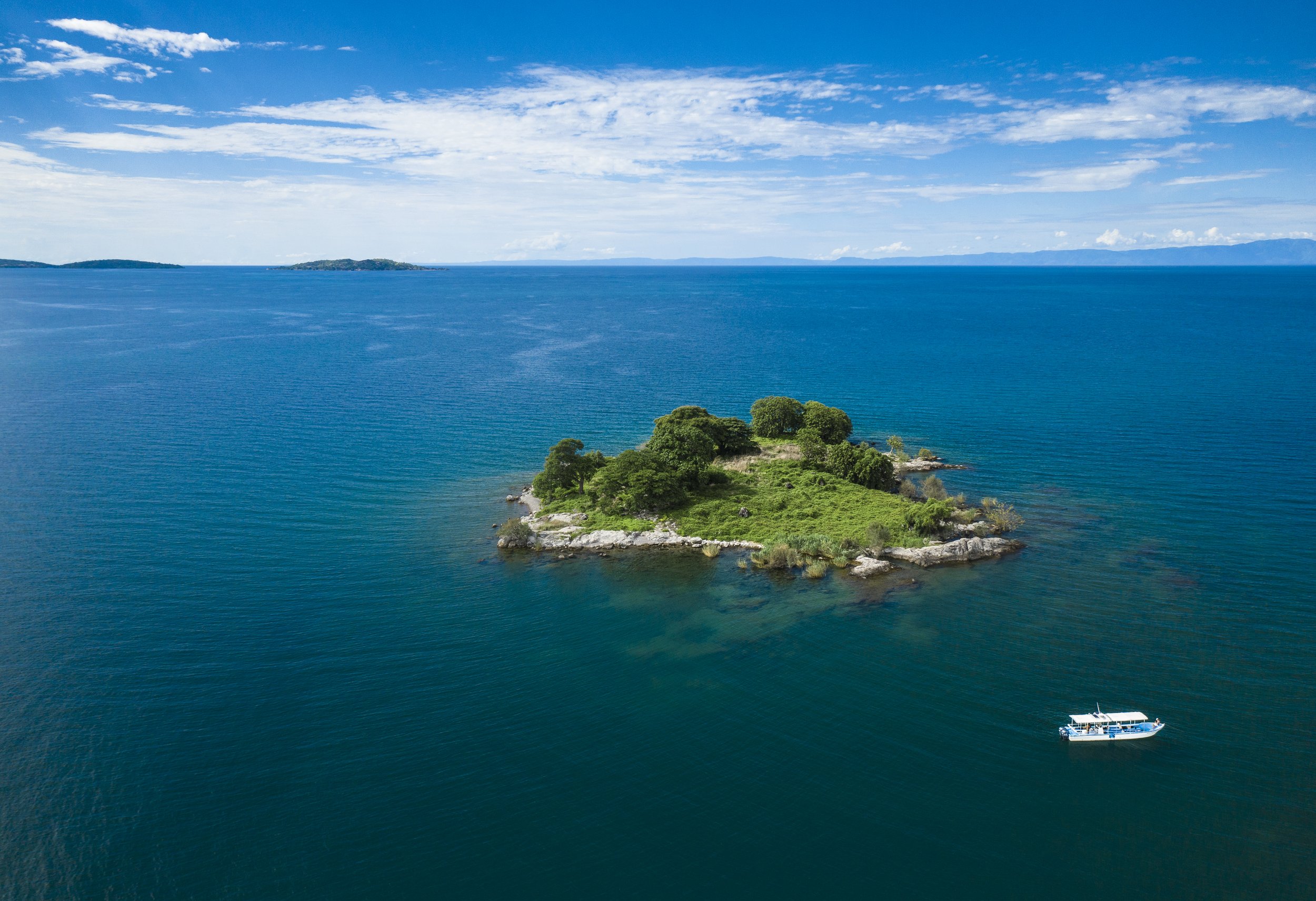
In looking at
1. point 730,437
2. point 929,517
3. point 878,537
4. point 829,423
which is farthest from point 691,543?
point 829,423

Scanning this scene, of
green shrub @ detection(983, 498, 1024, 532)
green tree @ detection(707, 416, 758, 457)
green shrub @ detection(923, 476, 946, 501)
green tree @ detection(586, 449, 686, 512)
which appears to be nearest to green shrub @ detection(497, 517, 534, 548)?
green tree @ detection(586, 449, 686, 512)

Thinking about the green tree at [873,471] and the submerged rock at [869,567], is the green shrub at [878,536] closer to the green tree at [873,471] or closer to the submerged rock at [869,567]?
the submerged rock at [869,567]

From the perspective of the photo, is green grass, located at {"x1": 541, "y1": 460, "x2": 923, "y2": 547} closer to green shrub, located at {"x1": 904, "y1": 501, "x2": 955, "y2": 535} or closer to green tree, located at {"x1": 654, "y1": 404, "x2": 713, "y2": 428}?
green shrub, located at {"x1": 904, "y1": 501, "x2": 955, "y2": 535}

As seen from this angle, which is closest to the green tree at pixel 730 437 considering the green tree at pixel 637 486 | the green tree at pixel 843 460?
the green tree at pixel 843 460

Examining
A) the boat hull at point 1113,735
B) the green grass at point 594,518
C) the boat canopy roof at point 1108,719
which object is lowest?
the boat hull at point 1113,735

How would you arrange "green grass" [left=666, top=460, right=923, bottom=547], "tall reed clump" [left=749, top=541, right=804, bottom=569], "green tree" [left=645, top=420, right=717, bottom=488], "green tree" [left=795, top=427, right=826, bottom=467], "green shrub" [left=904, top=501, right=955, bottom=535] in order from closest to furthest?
"tall reed clump" [left=749, top=541, right=804, bottom=569] < "green shrub" [left=904, top=501, right=955, bottom=535] < "green grass" [left=666, top=460, right=923, bottom=547] < "green tree" [left=645, top=420, right=717, bottom=488] < "green tree" [left=795, top=427, right=826, bottom=467]

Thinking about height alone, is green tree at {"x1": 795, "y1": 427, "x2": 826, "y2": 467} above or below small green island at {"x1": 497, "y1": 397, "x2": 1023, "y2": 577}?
above
